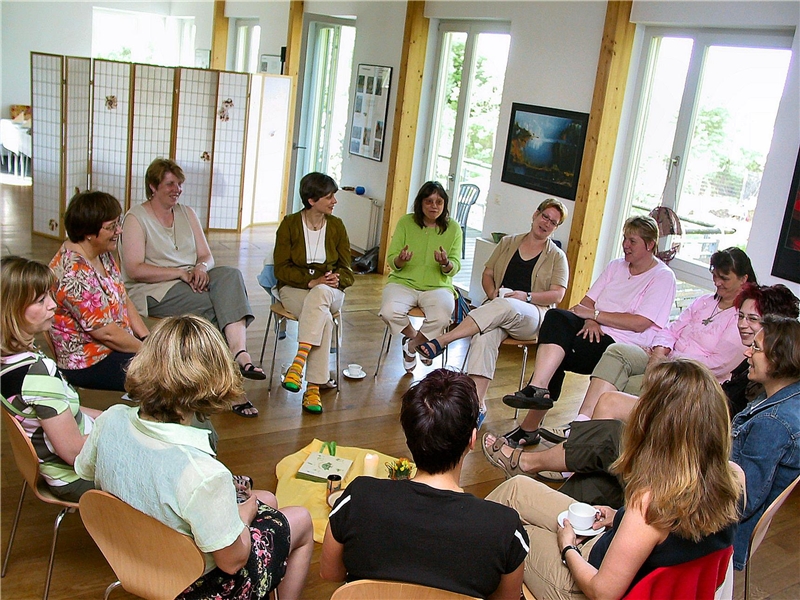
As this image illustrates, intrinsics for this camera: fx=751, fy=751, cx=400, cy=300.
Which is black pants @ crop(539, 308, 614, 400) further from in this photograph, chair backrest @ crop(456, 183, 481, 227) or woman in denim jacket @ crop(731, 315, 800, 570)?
chair backrest @ crop(456, 183, 481, 227)

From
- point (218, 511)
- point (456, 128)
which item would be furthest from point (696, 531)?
point (456, 128)

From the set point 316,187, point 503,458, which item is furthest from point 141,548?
point 316,187

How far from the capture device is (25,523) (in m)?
2.89

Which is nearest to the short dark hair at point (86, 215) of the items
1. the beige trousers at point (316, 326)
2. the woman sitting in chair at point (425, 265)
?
the beige trousers at point (316, 326)

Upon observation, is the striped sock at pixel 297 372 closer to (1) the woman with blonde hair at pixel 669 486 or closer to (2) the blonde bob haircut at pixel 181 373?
(2) the blonde bob haircut at pixel 181 373

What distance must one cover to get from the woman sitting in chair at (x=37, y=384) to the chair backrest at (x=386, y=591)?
3.61 feet

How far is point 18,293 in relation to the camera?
2387mm

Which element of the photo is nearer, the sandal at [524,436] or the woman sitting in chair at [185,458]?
the woman sitting in chair at [185,458]

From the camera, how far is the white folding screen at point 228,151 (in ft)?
25.8

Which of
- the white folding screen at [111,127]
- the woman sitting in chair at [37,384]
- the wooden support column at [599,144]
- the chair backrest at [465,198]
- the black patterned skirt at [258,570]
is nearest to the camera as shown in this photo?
the black patterned skirt at [258,570]

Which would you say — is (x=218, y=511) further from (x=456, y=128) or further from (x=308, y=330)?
(x=456, y=128)

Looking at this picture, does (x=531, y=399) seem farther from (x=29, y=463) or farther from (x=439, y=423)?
(x=29, y=463)

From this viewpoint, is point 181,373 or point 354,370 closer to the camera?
point 181,373

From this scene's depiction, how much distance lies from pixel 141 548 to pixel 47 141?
243 inches
